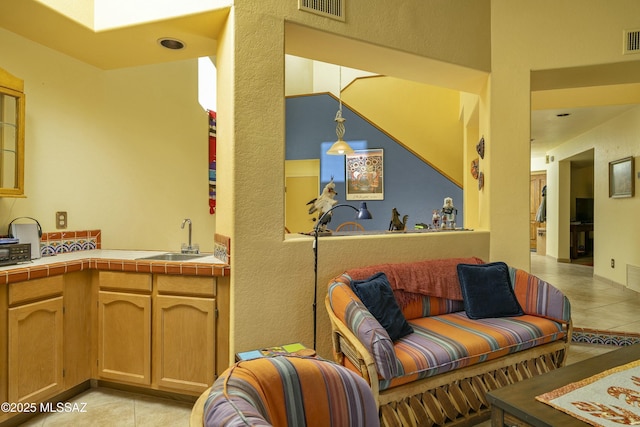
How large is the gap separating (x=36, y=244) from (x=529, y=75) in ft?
13.8

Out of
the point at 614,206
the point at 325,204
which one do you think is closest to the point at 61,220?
the point at 325,204

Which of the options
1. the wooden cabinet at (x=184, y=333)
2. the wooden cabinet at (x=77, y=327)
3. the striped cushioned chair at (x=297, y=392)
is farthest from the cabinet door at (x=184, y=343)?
the striped cushioned chair at (x=297, y=392)

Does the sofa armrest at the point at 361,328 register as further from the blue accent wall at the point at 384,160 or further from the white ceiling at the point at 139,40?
the blue accent wall at the point at 384,160

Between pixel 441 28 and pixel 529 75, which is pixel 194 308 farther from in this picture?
pixel 529 75

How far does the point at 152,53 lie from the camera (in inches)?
109

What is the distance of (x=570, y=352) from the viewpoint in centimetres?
332

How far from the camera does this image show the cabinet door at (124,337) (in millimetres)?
2412

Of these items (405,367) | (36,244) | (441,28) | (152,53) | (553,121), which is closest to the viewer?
(405,367)

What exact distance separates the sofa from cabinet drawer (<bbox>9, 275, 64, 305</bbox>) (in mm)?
1736

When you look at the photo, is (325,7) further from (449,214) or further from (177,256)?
(177,256)

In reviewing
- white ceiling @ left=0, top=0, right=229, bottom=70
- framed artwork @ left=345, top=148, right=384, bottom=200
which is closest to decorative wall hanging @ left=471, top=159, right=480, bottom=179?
framed artwork @ left=345, top=148, right=384, bottom=200

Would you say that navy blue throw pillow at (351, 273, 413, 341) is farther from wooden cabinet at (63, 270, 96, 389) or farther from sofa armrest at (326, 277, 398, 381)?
wooden cabinet at (63, 270, 96, 389)

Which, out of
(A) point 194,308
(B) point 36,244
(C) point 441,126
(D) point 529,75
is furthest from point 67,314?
(C) point 441,126

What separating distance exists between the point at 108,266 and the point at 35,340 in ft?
1.87
